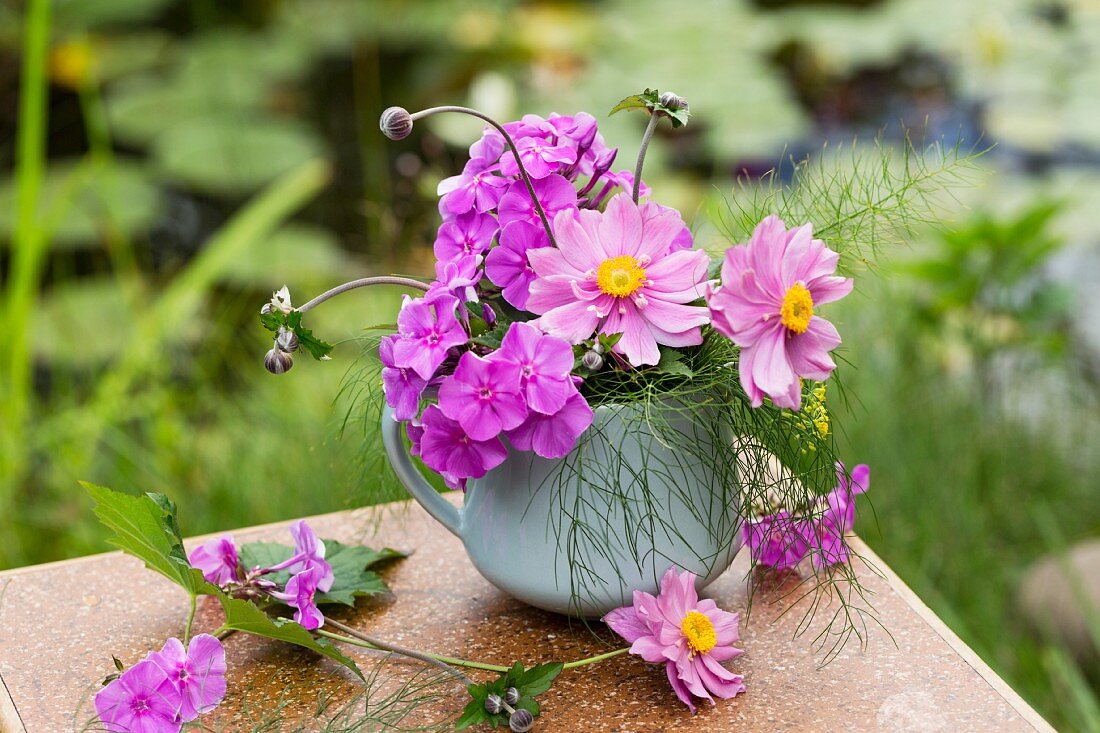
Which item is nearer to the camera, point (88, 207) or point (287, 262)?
point (287, 262)

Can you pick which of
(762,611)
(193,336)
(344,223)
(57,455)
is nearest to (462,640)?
(762,611)

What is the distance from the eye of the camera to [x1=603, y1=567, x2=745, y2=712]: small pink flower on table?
669mm

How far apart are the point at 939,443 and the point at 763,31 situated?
1.95m

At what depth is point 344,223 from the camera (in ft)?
10.5

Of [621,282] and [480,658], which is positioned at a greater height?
[621,282]

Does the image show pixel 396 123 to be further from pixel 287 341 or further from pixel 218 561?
pixel 218 561

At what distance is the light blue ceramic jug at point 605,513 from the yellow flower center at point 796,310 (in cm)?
10

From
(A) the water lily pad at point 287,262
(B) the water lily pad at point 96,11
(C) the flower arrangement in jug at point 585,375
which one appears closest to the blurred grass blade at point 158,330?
(A) the water lily pad at point 287,262

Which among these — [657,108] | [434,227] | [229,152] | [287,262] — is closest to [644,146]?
[657,108]

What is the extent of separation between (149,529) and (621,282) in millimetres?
298

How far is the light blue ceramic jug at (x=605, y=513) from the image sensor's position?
670 millimetres

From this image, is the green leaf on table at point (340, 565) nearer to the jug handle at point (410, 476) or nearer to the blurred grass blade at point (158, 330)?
the jug handle at point (410, 476)

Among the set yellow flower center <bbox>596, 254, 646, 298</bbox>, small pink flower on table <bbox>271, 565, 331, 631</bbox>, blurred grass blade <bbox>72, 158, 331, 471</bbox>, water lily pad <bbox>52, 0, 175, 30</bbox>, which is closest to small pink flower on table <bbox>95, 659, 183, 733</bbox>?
small pink flower on table <bbox>271, 565, 331, 631</bbox>

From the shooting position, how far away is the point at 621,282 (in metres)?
0.64
